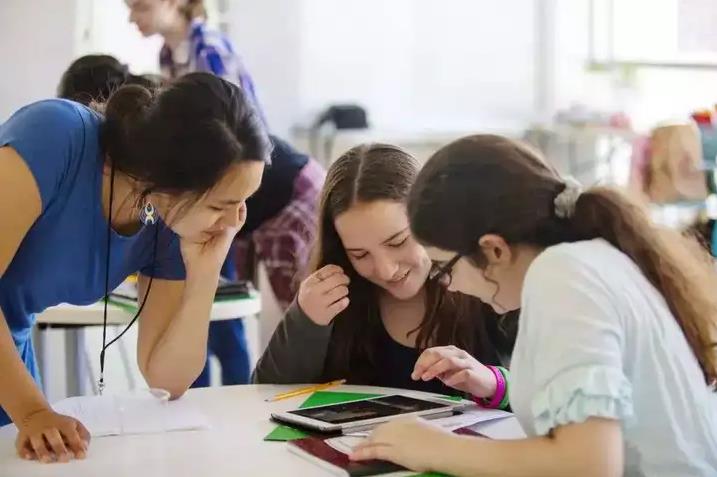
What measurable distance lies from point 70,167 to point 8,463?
0.42 meters

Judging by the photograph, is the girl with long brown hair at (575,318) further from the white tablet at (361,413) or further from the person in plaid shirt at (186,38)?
the person in plaid shirt at (186,38)

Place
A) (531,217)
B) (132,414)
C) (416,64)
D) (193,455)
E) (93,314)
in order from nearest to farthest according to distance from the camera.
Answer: (531,217)
(193,455)
(132,414)
(93,314)
(416,64)

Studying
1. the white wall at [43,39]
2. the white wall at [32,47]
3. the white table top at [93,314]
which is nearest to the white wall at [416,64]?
the white wall at [43,39]

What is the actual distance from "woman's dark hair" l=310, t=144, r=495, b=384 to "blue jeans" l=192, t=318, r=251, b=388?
3.56ft

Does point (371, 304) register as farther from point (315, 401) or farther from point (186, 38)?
point (186, 38)

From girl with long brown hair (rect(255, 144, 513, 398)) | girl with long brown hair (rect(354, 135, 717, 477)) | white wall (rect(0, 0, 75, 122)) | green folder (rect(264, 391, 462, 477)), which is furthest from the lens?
white wall (rect(0, 0, 75, 122))

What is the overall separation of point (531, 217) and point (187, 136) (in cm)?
51

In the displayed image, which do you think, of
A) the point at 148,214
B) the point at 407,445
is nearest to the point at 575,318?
the point at 407,445

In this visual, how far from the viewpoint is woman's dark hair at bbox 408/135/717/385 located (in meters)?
1.20

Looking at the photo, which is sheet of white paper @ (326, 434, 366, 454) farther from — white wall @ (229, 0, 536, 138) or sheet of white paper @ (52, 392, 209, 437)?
white wall @ (229, 0, 536, 138)

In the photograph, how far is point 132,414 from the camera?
164 centimetres

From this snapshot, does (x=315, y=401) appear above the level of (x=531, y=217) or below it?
below

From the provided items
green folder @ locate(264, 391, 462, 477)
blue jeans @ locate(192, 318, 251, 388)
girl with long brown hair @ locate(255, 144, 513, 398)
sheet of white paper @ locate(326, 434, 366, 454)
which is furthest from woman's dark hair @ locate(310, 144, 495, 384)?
blue jeans @ locate(192, 318, 251, 388)

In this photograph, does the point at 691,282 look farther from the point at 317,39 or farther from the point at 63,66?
the point at 317,39
